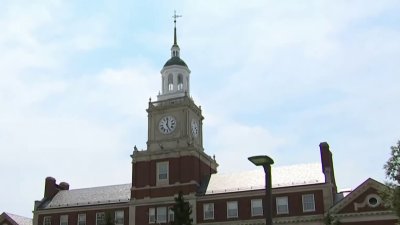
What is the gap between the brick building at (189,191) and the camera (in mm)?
53969

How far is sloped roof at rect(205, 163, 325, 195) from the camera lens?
5653 cm

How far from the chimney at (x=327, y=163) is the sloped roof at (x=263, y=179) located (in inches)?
25.4

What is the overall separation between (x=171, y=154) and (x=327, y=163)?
1670 centimetres

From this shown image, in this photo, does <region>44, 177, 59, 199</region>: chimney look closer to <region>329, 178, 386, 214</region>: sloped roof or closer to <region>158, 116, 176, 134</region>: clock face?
<region>158, 116, 176, 134</region>: clock face

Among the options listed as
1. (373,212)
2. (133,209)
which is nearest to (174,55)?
(133,209)

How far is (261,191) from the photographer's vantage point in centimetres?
5709

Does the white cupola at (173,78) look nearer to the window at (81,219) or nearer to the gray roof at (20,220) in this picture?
the window at (81,219)

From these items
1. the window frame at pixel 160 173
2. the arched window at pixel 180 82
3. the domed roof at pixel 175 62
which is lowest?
the window frame at pixel 160 173

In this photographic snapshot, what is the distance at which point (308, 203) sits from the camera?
180ft

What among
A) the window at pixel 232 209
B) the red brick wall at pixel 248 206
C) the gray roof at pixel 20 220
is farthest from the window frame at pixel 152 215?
the gray roof at pixel 20 220

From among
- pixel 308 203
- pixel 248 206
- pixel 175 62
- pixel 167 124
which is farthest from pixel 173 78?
pixel 308 203

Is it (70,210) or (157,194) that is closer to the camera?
(157,194)

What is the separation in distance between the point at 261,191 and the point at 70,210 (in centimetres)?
2330

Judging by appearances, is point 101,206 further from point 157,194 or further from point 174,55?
point 174,55
